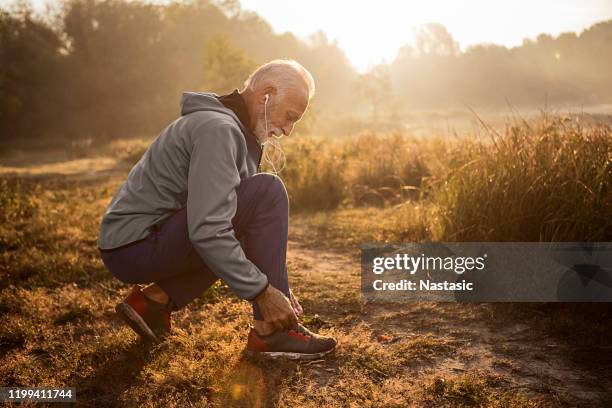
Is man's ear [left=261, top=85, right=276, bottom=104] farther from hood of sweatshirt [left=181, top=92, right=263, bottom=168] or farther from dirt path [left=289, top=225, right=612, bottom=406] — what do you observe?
dirt path [left=289, top=225, right=612, bottom=406]

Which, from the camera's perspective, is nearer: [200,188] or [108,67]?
[200,188]

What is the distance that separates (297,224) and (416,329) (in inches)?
118

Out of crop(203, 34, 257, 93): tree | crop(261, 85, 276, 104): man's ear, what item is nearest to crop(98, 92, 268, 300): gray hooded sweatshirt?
crop(261, 85, 276, 104): man's ear

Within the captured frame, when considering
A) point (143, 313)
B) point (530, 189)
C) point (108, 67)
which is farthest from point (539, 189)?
point (108, 67)

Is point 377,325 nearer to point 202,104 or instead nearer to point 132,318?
point 132,318

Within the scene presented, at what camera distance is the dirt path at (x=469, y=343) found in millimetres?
2094

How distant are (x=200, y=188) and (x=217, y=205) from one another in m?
0.09

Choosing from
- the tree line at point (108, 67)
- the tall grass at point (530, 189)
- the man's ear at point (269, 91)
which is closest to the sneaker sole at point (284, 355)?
the man's ear at point (269, 91)

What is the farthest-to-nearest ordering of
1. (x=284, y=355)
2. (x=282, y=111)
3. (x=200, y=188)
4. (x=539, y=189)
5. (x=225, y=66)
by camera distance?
(x=225, y=66)
(x=539, y=189)
(x=284, y=355)
(x=282, y=111)
(x=200, y=188)

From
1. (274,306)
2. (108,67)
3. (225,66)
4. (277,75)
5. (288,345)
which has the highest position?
(108,67)

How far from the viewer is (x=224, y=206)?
1.84 metres

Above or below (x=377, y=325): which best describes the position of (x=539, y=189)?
above

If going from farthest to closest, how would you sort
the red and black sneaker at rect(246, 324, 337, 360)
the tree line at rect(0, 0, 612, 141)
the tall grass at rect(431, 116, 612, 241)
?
the tree line at rect(0, 0, 612, 141) → the tall grass at rect(431, 116, 612, 241) → the red and black sneaker at rect(246, 324, 337, 360)

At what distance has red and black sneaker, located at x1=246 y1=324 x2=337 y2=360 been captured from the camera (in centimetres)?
231
